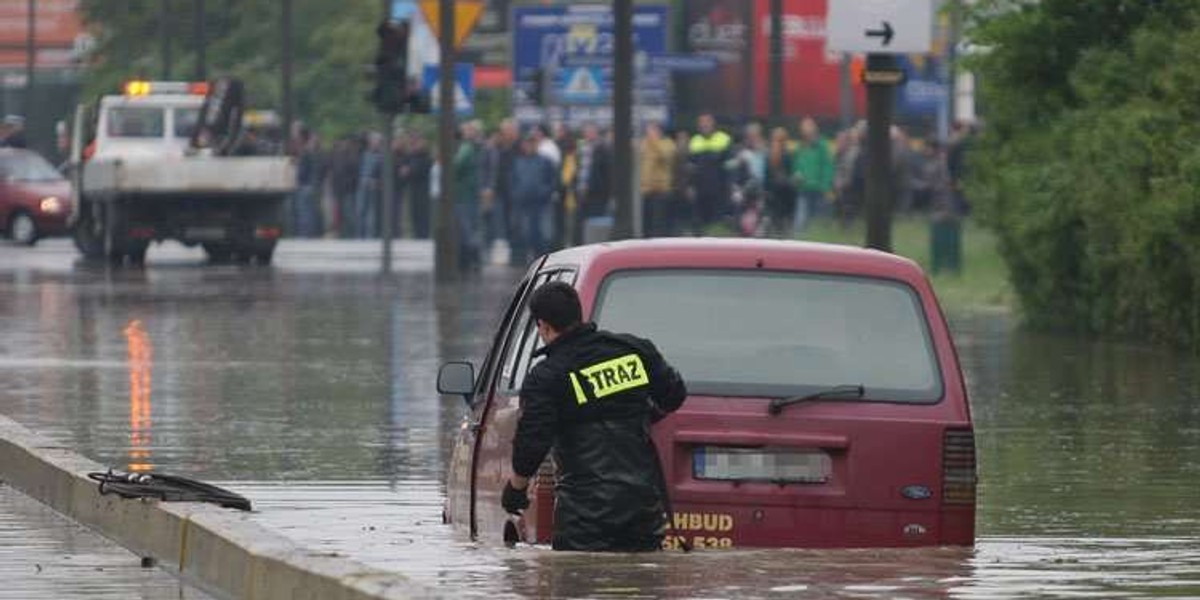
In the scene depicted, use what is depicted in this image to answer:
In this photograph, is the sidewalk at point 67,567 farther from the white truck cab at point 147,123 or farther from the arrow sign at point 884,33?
the white truck cab at point 147,123

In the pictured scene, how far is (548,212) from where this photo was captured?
4803 centimetres

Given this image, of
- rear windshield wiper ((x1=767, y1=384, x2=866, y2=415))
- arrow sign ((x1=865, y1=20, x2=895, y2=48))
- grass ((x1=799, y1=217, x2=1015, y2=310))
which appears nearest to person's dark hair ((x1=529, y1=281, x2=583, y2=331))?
rear windshield wiper ((x1=767, y1=384, x2=866, y2=415))

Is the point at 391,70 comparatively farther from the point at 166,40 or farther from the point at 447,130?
the point at 166,40

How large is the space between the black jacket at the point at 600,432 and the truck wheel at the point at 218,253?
120 feet

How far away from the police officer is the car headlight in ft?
152

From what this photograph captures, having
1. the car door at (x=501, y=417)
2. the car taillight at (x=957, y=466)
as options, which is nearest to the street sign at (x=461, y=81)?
the car door at (x=501, y=417)

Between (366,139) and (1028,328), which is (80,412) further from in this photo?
(366,139)

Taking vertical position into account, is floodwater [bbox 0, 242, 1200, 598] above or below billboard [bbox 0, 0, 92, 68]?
above

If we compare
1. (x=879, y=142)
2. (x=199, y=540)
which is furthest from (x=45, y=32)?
(x=199, y=540)

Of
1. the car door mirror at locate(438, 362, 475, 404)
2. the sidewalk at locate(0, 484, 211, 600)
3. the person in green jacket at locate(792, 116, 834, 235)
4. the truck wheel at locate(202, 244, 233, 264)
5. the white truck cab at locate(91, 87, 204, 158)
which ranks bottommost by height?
the truck wheel at locate(202, 244, 233, 264)

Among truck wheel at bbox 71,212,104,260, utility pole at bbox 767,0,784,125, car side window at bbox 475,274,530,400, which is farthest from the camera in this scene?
utility pole at bbox 767,0,784,125

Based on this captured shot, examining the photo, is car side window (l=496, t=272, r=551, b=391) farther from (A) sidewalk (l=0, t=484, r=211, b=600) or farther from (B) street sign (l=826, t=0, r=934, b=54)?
(B) street sign (l=826, t=0, r=934, b=54)

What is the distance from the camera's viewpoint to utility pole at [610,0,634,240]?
3766cm

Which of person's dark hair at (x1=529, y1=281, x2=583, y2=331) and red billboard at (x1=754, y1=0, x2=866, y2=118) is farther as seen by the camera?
red billboard at (x1=754, y1=0, x2=866, y2=118)
